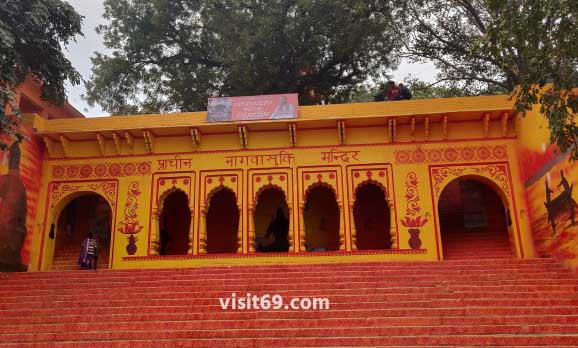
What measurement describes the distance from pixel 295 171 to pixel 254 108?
2.09m

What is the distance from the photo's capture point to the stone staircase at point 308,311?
729 cm

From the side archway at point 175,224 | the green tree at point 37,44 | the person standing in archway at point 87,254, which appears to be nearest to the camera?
the green tree at point 37,44

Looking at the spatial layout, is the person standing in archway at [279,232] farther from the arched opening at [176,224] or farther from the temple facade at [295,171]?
the arched opening at [176,224]

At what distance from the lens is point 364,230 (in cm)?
1575

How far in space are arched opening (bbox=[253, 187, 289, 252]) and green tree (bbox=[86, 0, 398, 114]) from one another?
474 cm

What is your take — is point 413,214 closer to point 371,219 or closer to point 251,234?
point 371,219

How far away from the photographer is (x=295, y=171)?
14.0m

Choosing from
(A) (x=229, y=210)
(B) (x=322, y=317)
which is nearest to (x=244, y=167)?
(A) (x=229, y=210)

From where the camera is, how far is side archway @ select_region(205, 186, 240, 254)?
16031 millimetres

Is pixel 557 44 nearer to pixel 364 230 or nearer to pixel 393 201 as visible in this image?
pixel 393 201

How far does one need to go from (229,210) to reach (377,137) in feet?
17.7

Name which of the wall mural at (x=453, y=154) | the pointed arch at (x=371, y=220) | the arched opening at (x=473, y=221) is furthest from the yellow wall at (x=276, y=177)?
the pointed arch at (x=371, y=220)

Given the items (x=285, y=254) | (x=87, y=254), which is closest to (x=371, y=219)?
(x=285, y=254)

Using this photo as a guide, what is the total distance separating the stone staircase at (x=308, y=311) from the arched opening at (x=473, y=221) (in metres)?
3.05
